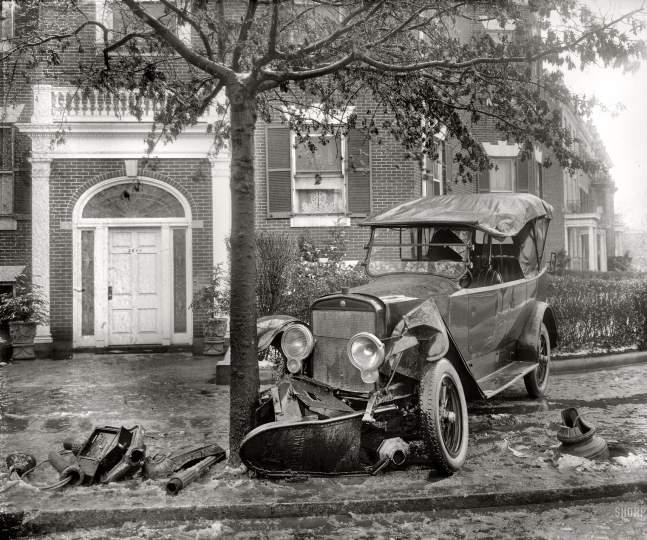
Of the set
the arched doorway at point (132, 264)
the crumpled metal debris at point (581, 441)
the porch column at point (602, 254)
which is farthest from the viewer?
the porch column at point (602, 254)

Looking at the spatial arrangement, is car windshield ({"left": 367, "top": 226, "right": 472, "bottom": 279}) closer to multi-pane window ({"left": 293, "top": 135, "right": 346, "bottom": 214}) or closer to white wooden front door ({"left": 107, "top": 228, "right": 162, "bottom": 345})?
multi-pane window ({"left": 293, "top": 135, "right": 346, "bottom": 214})

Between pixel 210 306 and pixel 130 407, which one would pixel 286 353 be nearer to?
pixel 130 407

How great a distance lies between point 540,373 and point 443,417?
142 inches

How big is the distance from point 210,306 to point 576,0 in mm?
9034

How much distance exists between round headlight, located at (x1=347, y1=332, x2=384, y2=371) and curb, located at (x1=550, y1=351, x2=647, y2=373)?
6.32 metres

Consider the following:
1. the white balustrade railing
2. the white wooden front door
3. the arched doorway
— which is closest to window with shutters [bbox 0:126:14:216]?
the white balustrade railing

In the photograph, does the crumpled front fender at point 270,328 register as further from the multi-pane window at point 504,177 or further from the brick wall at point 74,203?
the multi-pane window at point 504,177

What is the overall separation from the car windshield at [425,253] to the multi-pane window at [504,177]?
13.1 m

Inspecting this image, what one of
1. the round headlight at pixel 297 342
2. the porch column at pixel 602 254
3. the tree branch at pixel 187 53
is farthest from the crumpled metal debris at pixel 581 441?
the porch column at pixel 602 254

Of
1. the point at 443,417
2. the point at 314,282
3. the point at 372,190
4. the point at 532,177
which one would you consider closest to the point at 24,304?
the point at 314,282

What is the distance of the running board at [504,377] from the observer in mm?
7005

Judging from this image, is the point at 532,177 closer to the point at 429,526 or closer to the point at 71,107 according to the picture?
the point at 71,107

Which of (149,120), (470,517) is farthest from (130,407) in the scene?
(149,120)

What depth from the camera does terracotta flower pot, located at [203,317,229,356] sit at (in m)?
13.5
